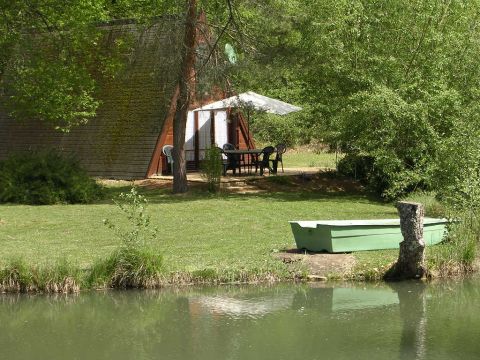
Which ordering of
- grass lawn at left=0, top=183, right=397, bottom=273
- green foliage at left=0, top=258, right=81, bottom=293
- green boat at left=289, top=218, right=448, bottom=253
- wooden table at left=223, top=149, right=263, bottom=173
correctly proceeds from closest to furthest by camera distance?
green foliage at left=0, top=258, right=81, bottom=293 → grass lawn at left=0, top=183, right=397, bottom=273 → green boat at left=289, top=218, right=448, bottom=253 → wooden table at left=223, top=149, right=263, bottom=173

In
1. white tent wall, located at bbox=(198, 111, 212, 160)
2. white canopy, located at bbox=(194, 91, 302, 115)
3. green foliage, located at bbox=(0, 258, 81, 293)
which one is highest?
white canopy, located at bbox=(194, 91, 302, 115)

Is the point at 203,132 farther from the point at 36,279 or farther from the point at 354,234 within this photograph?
the point at 36,279

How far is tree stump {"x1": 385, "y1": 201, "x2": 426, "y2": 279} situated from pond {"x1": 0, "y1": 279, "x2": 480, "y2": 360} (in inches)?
10.6

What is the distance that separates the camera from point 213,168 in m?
25.0

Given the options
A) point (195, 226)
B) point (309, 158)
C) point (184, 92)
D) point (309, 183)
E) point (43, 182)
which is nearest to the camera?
point (195, 226)

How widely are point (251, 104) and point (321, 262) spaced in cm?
957

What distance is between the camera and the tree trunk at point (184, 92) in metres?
23.3

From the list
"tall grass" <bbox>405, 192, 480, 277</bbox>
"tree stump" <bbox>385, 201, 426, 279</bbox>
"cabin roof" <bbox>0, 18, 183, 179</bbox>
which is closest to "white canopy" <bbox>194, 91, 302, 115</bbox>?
"cabin roof" <bbox>0, 18, 183, 179</bbox>

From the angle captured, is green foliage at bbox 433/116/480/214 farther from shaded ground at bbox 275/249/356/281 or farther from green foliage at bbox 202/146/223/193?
green foliage at bbox 202/146/223/193

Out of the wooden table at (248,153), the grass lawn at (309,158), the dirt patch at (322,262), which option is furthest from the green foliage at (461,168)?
the grass lawn at (309,158)

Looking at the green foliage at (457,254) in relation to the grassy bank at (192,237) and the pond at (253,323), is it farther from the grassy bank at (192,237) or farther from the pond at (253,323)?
the pond at (253,323)

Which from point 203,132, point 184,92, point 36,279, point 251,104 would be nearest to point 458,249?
point 36,279

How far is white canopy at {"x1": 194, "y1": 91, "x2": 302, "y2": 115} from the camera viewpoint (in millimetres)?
24750

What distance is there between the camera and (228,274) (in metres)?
14.9
